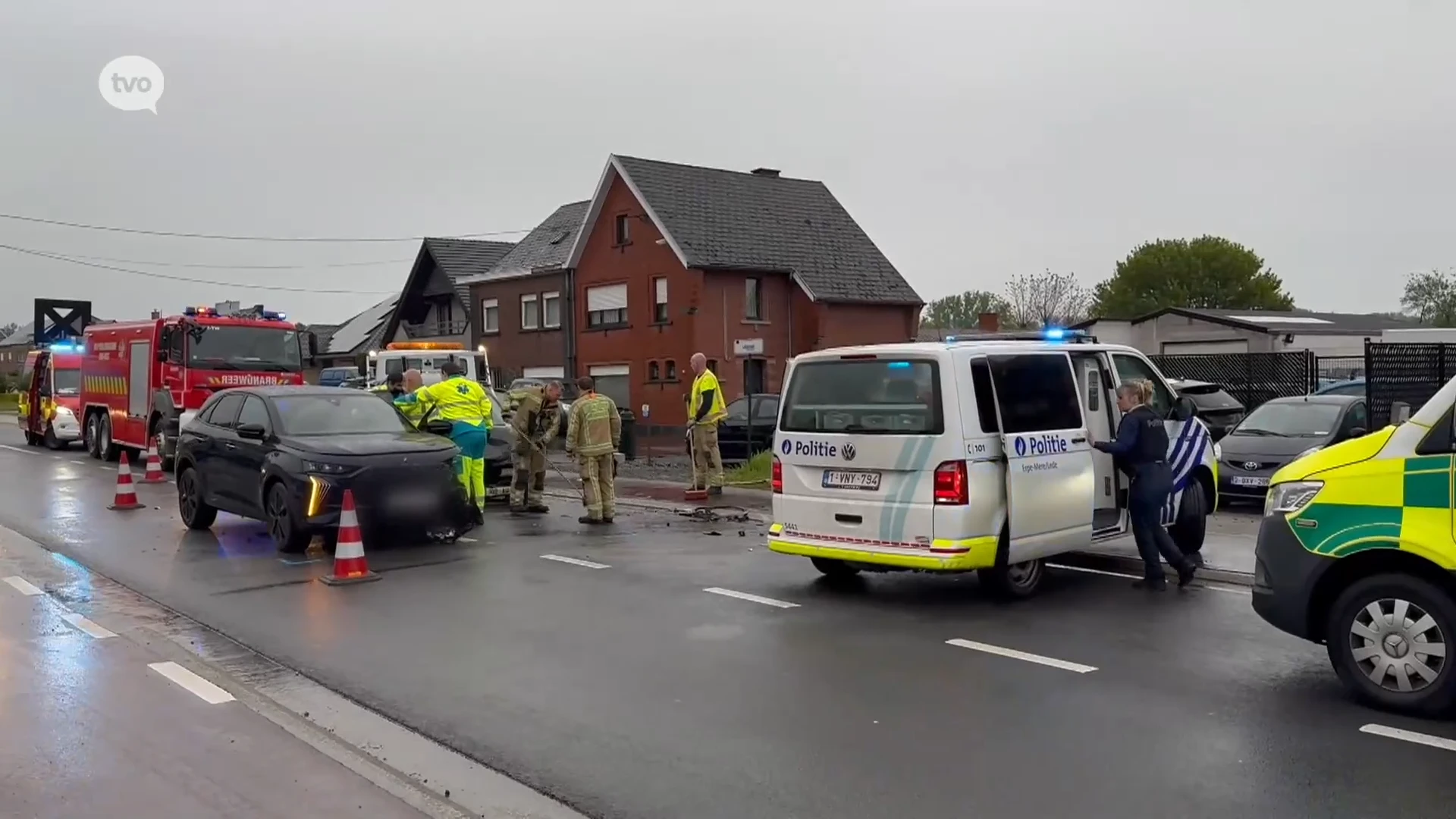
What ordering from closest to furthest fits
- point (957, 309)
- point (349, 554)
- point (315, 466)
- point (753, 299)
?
1. point (349, 554)
2. point (315, 466)
3. point (753, 299)
4. point (957, 309)

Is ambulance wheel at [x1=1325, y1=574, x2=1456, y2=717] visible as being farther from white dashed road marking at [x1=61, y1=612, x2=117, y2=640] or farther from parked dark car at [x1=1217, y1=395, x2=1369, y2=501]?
parked dark car at [x1=1217, y1=395, x2=1369, y2=501]

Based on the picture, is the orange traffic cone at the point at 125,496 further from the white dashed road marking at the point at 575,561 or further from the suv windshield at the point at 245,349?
the white dashed road marking at the point at 575,561

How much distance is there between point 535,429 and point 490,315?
2973cm

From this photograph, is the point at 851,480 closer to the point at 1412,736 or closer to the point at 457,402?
the point at 1412,736

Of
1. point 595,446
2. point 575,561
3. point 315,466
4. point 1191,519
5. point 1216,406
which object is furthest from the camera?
point 1216,406

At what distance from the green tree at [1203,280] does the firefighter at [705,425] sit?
181 ft

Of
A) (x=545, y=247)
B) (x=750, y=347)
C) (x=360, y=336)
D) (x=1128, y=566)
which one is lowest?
(x=1128, y=566)

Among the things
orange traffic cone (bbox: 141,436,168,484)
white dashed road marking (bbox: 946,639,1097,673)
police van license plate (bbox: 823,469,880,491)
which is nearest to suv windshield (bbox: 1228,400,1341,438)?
police van license plate (bbox: 823,469,880,491)

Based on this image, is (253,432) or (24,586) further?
(253,432)

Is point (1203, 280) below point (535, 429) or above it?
above

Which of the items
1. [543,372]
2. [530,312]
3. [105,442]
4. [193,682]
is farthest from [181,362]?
[530,312]

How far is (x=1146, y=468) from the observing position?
9164 mm

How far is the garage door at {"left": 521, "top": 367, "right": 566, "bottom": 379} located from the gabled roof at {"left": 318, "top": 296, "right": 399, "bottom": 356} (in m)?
10.0

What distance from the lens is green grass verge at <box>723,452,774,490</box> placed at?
1825cm
